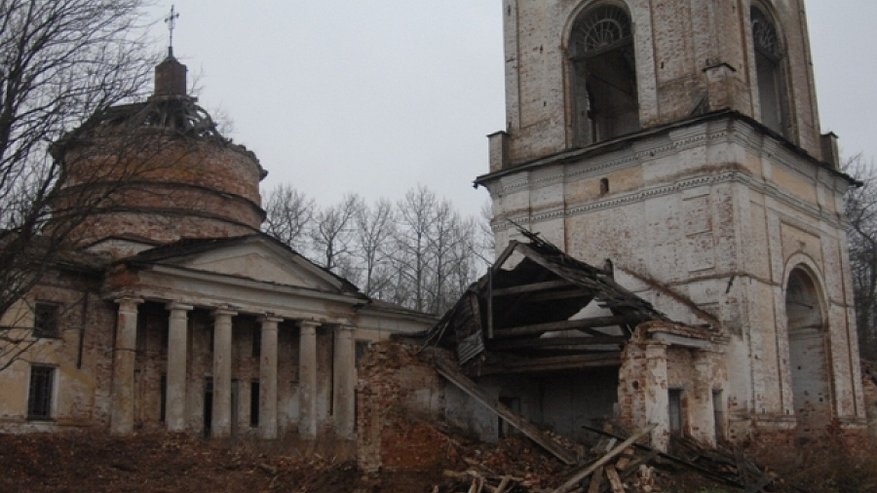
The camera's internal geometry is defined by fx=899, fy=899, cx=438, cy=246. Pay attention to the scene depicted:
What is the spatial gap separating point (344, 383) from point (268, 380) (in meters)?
2.63

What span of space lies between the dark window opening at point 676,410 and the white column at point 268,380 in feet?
40.3

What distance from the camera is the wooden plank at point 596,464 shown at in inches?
440

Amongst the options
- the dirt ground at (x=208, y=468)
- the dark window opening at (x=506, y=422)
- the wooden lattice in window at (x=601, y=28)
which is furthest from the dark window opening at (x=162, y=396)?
the wooden lattice in window at (x=601, y=28)

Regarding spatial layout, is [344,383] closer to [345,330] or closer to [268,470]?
[345,330]

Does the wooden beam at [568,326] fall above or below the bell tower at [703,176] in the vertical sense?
below

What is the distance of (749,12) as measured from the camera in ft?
61.8

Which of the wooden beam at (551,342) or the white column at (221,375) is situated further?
the white column at (221,375)

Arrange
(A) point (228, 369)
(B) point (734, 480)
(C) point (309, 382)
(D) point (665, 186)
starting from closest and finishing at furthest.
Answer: (B) point (734, 480), (D) point (665, 186), (A) point (228, 369), (C) point (309, 382)

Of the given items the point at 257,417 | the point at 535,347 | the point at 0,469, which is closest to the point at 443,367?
the point at 535,347

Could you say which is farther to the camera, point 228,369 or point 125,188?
point 228,369

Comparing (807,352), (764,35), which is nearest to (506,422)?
(807,352)

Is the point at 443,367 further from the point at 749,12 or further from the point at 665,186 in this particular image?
the point at 749,12

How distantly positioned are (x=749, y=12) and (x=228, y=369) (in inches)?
584

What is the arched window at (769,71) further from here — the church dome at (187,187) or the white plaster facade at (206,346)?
the church dome at (187,187)
